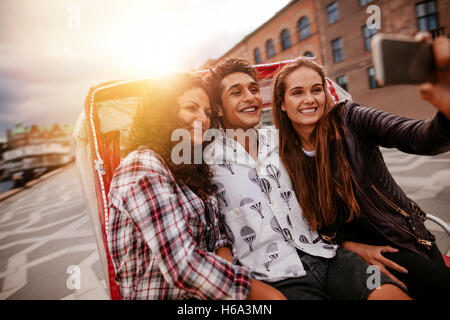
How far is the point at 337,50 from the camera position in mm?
15078

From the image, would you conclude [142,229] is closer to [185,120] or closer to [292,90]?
[185,120]

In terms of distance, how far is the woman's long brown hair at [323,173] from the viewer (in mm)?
1407

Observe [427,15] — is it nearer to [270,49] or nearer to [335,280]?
[270,49]

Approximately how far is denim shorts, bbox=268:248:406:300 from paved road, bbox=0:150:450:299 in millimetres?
2056

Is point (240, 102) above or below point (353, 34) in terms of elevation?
below

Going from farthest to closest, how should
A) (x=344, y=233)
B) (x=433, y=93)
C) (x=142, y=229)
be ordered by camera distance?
(x=344, y=233)
(x=142, y=229)
(x=433, y=93)

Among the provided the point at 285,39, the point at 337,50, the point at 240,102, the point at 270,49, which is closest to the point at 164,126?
the point at 240,102

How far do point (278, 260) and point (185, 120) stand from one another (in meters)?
0.99

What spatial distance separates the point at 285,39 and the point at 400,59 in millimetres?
19887

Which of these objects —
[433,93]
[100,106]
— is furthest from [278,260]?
[100,106]

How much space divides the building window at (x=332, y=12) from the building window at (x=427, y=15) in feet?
14.0

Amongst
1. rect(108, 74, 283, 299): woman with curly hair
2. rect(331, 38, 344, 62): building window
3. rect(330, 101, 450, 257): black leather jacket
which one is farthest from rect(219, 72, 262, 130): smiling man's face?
rect(331, 38, 344, 62): building window

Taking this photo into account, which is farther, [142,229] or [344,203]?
[344,203]

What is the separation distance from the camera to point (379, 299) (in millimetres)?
1071
